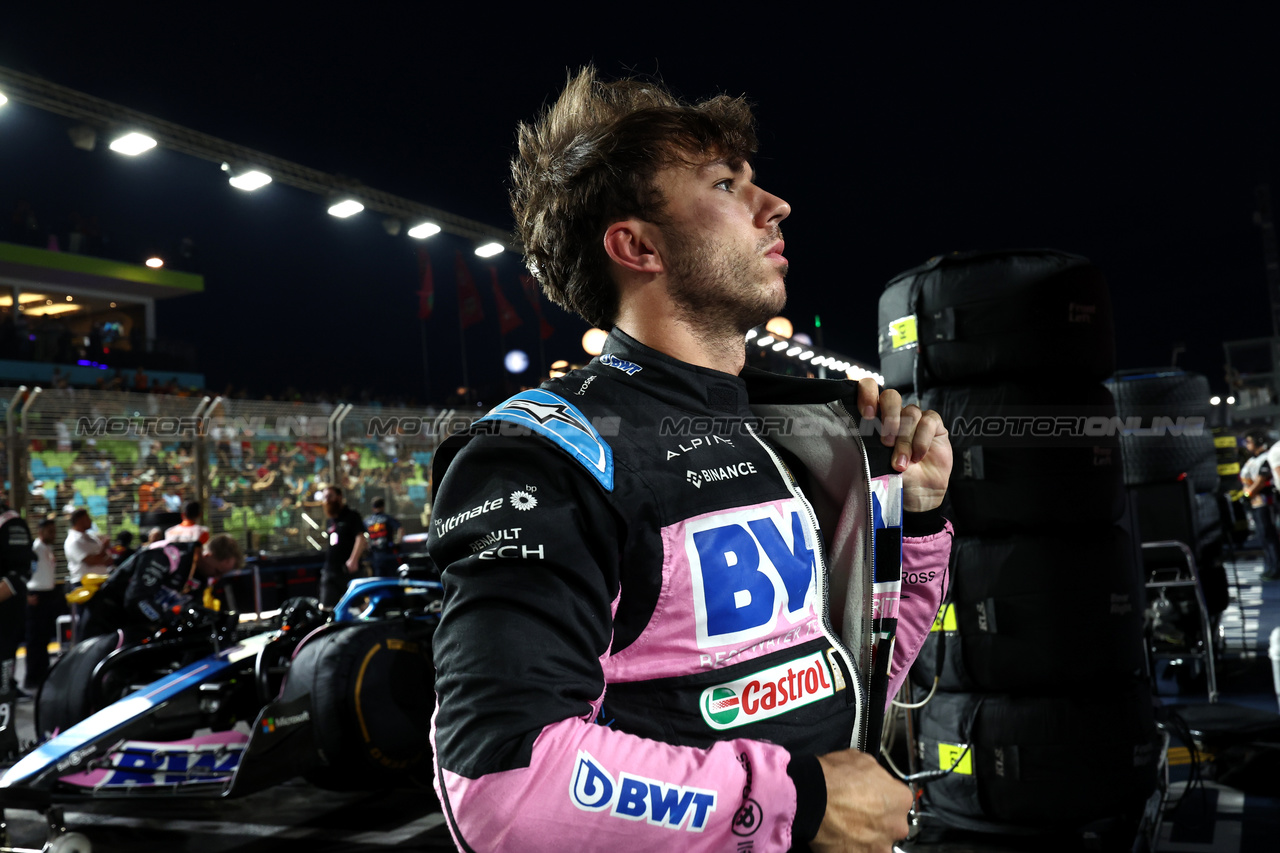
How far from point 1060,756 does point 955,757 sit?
1.40 feet

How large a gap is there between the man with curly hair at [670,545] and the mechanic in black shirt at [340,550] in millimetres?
8906

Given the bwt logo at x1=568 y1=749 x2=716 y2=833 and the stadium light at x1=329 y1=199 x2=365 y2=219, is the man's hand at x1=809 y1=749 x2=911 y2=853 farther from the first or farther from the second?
the stadium light at x1=329 y1=199 x2=365 y2=219

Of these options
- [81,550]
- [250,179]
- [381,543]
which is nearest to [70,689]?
[81,550]

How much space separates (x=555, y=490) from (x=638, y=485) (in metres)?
0.13

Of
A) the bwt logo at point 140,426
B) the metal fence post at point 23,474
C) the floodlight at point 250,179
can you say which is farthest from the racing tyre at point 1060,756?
the floodlight at point 250,179

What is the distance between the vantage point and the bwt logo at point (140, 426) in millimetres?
11664

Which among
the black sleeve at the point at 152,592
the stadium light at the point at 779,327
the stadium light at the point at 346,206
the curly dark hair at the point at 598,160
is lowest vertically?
the black sleeve at the point at 152,592

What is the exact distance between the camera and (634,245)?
157cm

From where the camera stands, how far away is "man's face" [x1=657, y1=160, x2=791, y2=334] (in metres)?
1.54

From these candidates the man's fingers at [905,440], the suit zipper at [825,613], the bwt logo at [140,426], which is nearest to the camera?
the suit zipper at [825,613]

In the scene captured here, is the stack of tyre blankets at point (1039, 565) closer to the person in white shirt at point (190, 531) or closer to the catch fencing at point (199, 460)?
the person in white shirt at point (190, 531)

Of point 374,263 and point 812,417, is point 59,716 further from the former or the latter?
point 374,263

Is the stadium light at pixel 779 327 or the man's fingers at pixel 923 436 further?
the stadium light at pixel 779 327

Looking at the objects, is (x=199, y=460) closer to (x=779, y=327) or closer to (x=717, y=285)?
(x=779, y=327)
